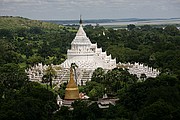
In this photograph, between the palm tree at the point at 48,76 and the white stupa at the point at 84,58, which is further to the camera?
the white stupa at the point at 84,58

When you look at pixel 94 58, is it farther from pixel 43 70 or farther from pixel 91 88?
pixel 91 88

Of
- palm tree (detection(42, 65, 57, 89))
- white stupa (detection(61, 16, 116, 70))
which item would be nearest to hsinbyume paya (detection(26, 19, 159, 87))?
white stupa (detection(61, 16, 116, 70))

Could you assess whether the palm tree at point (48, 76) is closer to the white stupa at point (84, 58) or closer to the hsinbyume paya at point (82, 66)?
the hsinbyume paya at point (82, 66)

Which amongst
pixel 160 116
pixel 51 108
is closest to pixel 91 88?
pixel 51 108

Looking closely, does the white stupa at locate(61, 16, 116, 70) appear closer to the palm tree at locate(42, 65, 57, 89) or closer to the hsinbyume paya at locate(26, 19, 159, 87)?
the hsinbyume paya at locate(26, 19, 159, 87)

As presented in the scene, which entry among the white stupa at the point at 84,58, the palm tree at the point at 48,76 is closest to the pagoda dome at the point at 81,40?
the white stupa at the point at 84,58

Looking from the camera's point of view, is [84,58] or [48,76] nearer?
[48,76]

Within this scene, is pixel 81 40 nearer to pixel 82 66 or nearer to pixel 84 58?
pixel 84 58

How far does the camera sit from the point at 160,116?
52531 mm

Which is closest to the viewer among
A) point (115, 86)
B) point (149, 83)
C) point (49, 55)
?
point (149, 83)

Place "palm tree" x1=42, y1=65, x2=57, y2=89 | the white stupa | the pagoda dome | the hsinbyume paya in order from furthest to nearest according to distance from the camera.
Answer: the pagoda dome, the white stupa, the hsinbyume paya, "palm tree" x1=42, y1=65, x2=57, y2=89

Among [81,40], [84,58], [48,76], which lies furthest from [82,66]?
[48,76]

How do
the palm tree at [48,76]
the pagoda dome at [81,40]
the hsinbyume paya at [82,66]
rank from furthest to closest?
the pagoda dome at [81,40] < the hsinbyume paya at [82,66] < the palm tree at [48,76]

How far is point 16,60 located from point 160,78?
58011 mm
